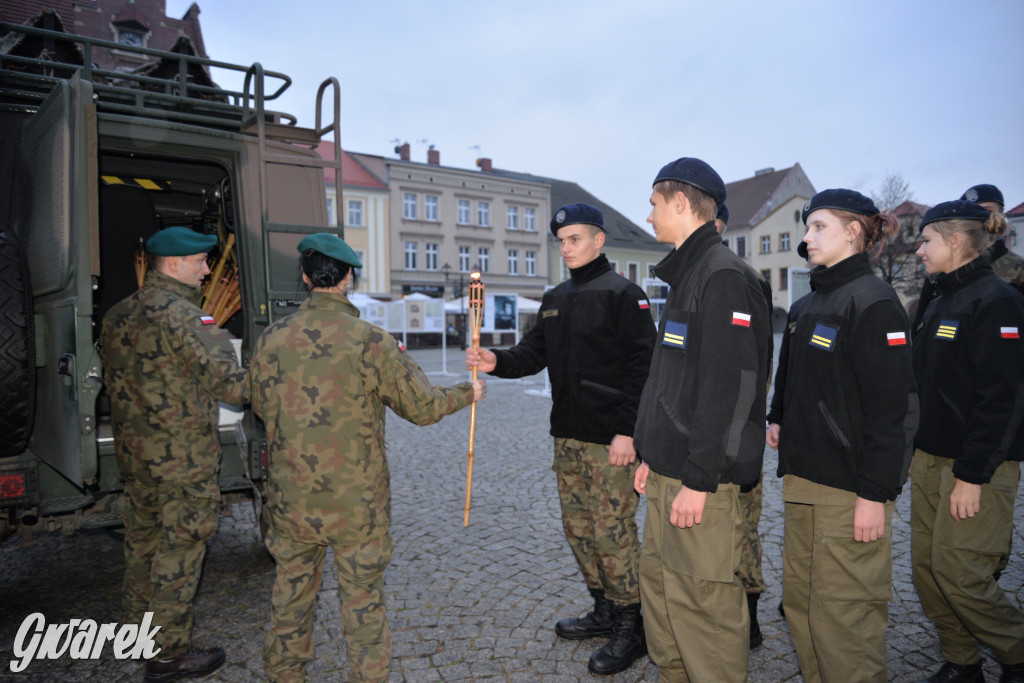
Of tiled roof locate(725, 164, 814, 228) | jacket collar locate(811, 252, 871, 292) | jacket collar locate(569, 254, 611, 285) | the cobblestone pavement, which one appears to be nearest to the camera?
jacket collar locate(811, 252, 871, 292)

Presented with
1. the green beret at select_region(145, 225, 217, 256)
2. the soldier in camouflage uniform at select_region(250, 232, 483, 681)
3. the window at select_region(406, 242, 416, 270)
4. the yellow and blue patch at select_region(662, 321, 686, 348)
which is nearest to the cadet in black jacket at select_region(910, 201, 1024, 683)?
the yellow and blue patch at select_region(662, 321, 686, 348)

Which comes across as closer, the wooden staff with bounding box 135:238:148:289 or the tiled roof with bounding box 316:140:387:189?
the wooden staff with bounding box 135:238:148:289

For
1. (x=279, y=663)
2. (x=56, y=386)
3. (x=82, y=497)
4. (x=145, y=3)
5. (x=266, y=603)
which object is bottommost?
(x=266, y=603)

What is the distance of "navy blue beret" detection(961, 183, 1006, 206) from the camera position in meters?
3.11

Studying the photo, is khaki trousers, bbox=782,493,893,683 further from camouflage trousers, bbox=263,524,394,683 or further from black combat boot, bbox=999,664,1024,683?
camouflage trousers, bbox=263,524,394,683

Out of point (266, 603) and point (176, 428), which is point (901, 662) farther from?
point (176, 428)

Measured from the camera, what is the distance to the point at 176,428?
124 inches

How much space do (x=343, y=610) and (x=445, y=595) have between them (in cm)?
138

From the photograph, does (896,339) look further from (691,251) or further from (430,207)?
(430,207)

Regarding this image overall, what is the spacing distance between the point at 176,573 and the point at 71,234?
5.43 feet

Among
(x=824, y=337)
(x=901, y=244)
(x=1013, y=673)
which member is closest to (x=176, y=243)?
(x=824, y=337)

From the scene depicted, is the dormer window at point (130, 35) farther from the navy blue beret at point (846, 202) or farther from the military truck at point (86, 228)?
the navy blue beret at point (846, 202)

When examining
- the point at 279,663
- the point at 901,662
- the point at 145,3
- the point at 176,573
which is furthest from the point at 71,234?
the point at 145,3

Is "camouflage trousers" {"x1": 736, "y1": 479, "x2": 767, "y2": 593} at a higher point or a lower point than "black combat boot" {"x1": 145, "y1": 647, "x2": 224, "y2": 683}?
higher
